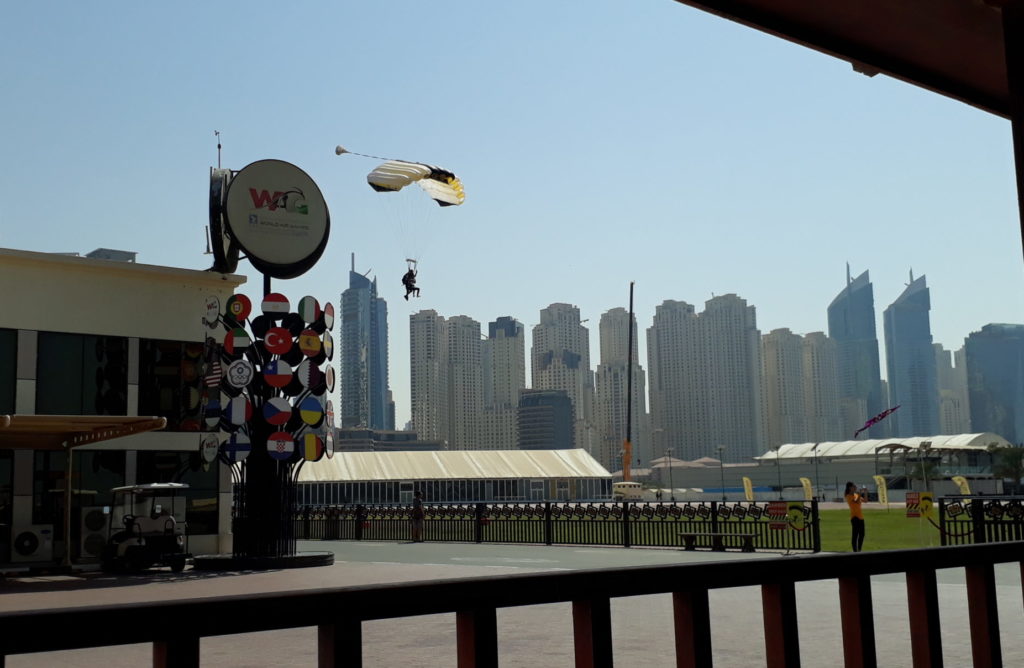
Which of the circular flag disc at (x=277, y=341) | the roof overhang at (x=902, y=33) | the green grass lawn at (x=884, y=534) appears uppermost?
the circular flag disc at (x=277, y=341)

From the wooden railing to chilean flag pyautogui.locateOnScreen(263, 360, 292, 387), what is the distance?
2141cm

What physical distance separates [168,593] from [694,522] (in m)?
13.3

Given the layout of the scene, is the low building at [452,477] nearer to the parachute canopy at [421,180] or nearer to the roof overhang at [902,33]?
the parachute canopy at [421,180]

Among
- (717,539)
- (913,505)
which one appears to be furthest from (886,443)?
(717,539)

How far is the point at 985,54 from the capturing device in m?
4.69

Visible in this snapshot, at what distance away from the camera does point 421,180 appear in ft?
114

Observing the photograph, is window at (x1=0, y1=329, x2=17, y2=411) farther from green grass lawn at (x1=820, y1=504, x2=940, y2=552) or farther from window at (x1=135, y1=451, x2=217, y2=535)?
green grass lawn at (x1=820, y1=504, x2=940, y2=552)

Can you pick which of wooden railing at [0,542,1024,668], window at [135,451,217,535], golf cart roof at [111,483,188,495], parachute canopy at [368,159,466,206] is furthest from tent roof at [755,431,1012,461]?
wooden railing at [0,542,1024,668]

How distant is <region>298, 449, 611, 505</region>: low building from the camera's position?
2562 inches

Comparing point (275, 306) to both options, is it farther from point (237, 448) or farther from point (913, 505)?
point (913, 505)

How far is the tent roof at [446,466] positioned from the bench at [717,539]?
133ft

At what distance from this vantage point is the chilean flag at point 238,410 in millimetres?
23031

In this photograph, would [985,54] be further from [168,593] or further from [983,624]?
[168,593]

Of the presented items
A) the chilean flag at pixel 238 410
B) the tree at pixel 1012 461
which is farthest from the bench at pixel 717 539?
the tree at pixel 1012 461
